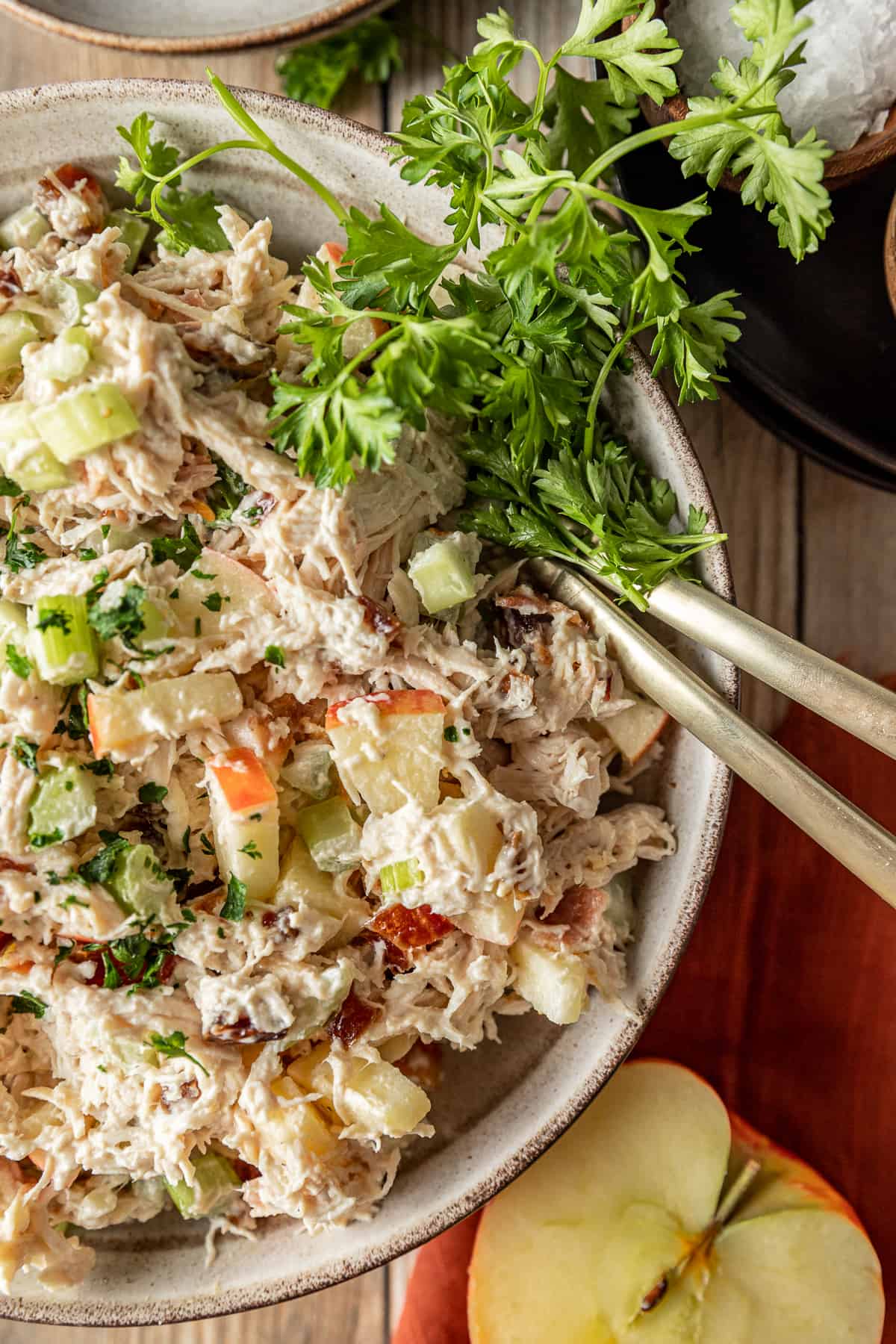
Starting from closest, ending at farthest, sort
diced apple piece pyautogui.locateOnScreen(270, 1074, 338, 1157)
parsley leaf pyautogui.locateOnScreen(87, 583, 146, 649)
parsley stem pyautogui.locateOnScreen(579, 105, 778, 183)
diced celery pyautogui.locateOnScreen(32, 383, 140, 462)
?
parsley stem pyautogui.locateOnScreen(579, 105, 778, 183), diced celery pyautogui.locateOnScreen(32, 383, 140, 462), parsley leaf pyautogui.locateOnScreen(87, 583, 146, 649), diced apple piece pyautogui.locateOnScreen(270, 1074, 338, 1157)

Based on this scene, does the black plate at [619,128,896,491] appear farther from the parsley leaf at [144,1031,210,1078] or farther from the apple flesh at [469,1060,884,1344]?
the parsley leaf at [144,1031,210,1078]

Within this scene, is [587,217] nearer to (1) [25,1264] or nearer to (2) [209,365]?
(2) [209,365]

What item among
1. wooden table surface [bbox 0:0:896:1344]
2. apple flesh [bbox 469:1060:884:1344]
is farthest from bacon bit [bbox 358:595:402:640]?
apple flesh [bbox 469:1060:884:1344]

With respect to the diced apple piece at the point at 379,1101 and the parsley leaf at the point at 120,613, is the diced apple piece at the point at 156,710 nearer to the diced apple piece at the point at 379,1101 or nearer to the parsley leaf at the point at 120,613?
the parsley leaf at the point at 120,613

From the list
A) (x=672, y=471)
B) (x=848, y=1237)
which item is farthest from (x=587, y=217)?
(x=848, y=1237)

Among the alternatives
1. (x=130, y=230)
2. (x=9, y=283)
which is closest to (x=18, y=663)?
(x=9, y=283)

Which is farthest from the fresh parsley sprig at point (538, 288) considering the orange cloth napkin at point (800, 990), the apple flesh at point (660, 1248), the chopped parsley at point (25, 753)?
the apple flesh at point (660, 1248)
